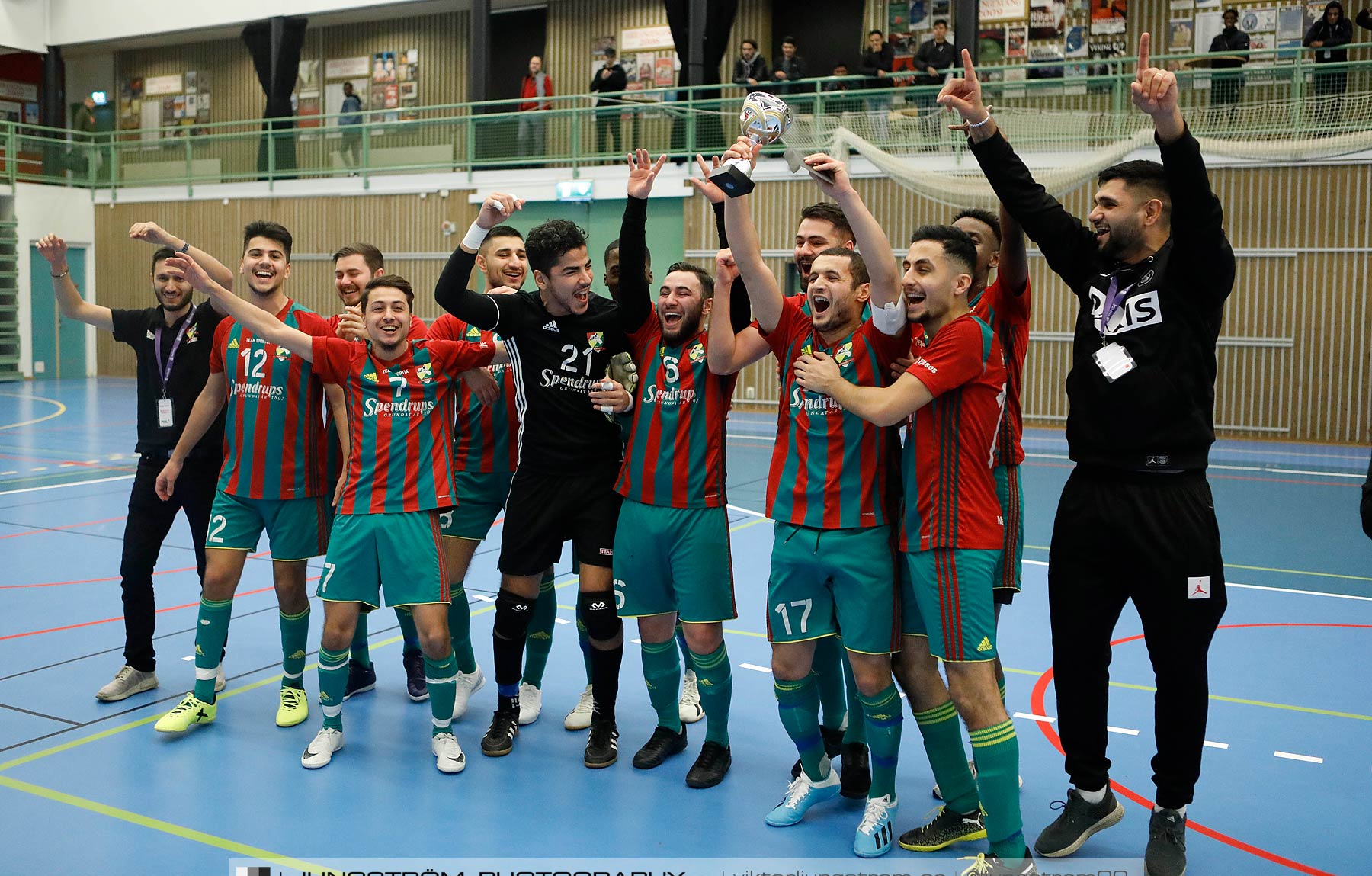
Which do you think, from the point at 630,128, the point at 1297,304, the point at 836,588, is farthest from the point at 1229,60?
the point at 836,588

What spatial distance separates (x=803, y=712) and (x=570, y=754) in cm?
125

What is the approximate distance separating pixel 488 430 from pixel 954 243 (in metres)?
2.57

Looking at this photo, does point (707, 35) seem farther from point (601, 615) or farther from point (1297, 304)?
point (601, 615)

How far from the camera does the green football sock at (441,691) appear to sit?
15.3 feet

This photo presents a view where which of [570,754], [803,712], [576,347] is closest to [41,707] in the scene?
[570,754]

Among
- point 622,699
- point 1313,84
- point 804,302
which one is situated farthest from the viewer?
point 1313,84

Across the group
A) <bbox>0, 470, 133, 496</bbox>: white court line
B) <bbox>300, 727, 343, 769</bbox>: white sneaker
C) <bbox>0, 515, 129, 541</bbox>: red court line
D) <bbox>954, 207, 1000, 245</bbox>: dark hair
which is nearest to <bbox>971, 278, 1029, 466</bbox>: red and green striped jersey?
<bbox>954, 207, 1000, 245</bbox>: dark hair

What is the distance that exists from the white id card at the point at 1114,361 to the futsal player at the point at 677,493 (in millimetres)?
1419

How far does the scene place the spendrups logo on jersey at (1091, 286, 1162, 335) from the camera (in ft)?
11.8

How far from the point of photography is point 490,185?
2116 cm

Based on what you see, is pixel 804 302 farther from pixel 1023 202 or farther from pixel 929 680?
pixel 929 680

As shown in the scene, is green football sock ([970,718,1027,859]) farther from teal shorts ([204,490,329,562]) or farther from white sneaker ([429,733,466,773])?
teal shorts ([204,490,329,562])

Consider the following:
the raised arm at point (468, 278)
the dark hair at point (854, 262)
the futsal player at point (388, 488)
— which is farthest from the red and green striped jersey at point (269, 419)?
the dark hair at point (854, 262)

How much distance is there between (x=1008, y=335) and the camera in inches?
167
